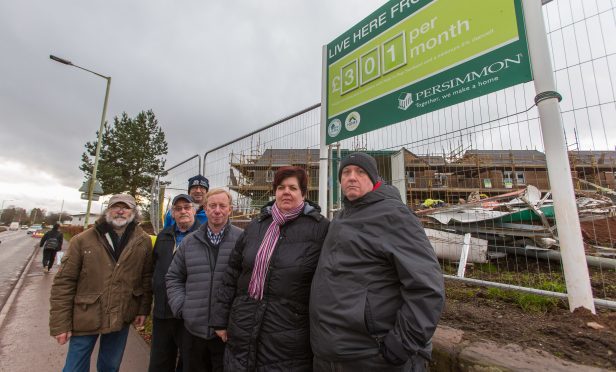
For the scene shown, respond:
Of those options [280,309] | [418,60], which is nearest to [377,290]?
[280,309]

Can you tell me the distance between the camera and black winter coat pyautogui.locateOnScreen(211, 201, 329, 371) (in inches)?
68.0

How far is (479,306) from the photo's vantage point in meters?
2.60

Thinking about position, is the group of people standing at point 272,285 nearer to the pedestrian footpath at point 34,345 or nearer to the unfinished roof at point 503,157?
the pedestrian footpath at point 34,345

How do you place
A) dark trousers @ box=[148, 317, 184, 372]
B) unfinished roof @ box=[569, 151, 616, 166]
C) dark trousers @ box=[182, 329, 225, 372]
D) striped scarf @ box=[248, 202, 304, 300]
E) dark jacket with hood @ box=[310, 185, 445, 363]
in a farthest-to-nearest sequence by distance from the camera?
1. dark trousers @ box=[148, 317, 184, 372]
2. dark trousers @ box=[182, 329, 225, 372]
3. unfinished roof @ box=[569, 151, 616, 166]
4. striped scarf @ box=[248, 202, 304, 300]
5. dark jacket with hood @ box=[310, 185, 445, 363]

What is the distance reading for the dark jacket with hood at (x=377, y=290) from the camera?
1.34m

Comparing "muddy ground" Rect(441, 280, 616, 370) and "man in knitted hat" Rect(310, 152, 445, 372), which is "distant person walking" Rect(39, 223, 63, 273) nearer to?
"man in knitted hat" Rect(310, 152, 445, 372)

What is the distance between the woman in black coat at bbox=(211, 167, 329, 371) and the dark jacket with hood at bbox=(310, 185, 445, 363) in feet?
0.57

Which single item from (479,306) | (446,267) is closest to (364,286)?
(479,306)

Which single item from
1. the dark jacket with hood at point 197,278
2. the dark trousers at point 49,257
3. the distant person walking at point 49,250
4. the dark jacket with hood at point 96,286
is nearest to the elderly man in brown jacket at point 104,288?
the dark jacket with hood at point 96,286

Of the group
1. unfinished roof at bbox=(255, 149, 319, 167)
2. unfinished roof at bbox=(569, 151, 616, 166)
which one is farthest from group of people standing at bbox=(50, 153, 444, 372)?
unfinished roof at bbox=(569, 151, 616, 166)

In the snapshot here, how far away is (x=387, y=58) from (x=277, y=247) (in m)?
2.49

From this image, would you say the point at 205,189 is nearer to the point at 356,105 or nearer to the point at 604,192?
the point at 356,105

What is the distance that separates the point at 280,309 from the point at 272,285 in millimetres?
142

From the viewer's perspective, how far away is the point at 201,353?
2340mm
